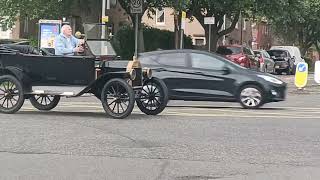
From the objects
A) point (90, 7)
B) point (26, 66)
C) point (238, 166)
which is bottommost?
point (238, 166)

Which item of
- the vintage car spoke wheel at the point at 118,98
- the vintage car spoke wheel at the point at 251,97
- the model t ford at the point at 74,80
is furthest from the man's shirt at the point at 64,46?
A: the vintage car spoke wheel at the point at 251,97

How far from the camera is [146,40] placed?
33.6 metres

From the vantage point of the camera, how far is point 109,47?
78.4ft

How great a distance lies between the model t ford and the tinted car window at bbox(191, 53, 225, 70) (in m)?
2.98

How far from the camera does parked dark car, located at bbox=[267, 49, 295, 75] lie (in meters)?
40.4

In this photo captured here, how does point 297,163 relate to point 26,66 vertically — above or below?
below

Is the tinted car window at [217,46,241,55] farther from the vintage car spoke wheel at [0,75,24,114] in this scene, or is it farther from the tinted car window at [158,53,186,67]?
the vintage car spoke wheel at [0,75,24,114]

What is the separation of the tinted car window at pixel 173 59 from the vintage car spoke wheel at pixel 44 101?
11.5ft

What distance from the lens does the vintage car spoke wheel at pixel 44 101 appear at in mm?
13328

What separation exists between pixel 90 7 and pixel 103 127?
60.7 feet

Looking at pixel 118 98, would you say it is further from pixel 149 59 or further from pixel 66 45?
pixel 149 59

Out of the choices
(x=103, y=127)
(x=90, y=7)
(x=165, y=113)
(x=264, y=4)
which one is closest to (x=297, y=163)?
(x=103, y=127)

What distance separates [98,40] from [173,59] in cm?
802

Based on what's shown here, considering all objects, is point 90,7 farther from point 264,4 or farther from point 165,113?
point 165,113
